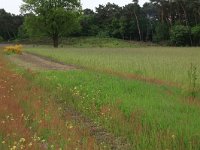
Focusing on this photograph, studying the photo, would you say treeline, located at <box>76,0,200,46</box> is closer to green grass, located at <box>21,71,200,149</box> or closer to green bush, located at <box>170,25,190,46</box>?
green bush, located at <box>170,25,190,46</box>

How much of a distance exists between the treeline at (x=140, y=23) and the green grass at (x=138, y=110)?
2457 inches

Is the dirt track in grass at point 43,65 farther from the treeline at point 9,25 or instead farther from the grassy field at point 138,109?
the treeline at point 9,25

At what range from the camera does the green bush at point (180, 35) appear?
274ft

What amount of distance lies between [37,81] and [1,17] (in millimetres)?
111000

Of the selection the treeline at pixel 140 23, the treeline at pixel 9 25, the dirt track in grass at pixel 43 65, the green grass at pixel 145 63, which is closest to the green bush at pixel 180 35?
the treeline at pixel 140 23

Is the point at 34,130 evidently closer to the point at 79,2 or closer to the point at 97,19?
the point at 79,2

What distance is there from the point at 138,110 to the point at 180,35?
76.1 metres

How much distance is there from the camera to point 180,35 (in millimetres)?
83875

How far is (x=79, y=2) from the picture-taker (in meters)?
78.6

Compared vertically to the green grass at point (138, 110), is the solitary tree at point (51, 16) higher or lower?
higher

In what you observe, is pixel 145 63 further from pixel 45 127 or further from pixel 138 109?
pixel 45 127

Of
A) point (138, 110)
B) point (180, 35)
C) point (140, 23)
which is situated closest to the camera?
point (138, 110)

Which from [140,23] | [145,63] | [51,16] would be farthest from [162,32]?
[145,63]

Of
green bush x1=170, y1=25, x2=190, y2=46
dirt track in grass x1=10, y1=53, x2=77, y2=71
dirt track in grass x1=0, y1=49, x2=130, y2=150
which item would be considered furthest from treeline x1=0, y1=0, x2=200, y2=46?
dirt track in grass x1=0, y1=49, x2=130, y2=150
